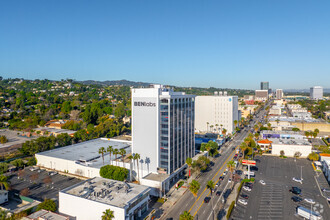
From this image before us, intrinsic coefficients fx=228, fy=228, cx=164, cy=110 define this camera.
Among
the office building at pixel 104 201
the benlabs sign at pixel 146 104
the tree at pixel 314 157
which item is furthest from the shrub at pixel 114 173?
the tree at pixel 314 157

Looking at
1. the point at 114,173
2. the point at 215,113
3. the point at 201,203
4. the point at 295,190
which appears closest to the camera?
the point at 201,203

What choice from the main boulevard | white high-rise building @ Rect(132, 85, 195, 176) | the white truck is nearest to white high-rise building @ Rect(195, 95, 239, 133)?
the main boulevard

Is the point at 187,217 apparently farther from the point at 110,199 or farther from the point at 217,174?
the point at 217,174

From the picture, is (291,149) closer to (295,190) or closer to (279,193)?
(295,190)

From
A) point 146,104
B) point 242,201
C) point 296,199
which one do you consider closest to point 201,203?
point 242,201

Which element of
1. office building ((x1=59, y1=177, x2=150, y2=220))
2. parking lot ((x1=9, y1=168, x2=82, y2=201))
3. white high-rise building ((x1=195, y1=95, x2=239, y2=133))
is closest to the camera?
office building ((x1=59, y1=177, x2=150, y2=220))

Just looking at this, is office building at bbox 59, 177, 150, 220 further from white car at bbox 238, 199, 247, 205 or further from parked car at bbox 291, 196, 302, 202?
parked car at bbox 291, 196, 302, 202
